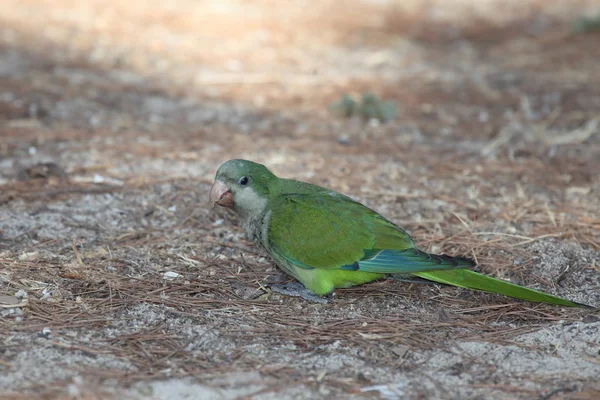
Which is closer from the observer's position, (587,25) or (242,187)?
(242,187)

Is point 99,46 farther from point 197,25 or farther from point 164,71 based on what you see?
point 197,25

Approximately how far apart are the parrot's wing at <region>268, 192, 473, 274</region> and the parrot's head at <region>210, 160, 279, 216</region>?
13 cm

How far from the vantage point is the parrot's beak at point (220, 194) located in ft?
13.0

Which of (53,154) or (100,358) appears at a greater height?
(53,154)

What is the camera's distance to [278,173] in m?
5.33

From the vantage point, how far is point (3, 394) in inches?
104

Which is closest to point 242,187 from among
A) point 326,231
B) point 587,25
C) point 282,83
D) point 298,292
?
point 326,231

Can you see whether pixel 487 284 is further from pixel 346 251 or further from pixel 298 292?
pixel 298 292

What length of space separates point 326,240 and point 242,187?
60 centimetres

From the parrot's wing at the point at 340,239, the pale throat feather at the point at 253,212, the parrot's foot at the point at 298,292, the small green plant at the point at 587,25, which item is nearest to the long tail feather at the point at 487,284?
the parrot's wing at the point at 340,239

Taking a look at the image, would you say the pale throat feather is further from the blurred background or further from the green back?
the blurred background

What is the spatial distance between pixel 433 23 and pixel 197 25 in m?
3.61

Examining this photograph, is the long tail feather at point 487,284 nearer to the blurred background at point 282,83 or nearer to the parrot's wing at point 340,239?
the parrot's wing at point 340,239

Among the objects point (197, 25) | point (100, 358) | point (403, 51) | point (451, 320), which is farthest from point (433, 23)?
point (100, 358)
